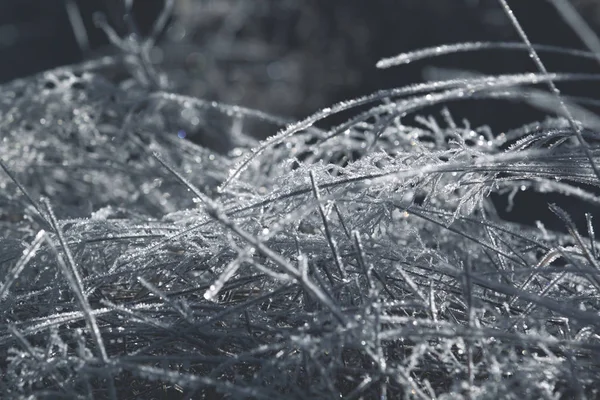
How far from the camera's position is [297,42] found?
20.1 feet

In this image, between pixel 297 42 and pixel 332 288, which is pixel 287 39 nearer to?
pixel 297 42

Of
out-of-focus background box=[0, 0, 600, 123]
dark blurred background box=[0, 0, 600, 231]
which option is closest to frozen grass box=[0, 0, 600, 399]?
dark blurred background box=[0, 0, 600, 231]

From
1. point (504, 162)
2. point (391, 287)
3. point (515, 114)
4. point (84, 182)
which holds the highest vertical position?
point (84, 182)

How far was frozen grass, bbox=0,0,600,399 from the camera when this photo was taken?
0.89 m

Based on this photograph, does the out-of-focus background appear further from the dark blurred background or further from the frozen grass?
the frozen grass

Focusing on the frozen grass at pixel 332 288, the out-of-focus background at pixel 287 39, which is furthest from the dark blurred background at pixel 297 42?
the frozen grass at pixel 332 288

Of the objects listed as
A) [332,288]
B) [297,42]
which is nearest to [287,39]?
[297,42]

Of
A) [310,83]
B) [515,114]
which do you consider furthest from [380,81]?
[515,114]

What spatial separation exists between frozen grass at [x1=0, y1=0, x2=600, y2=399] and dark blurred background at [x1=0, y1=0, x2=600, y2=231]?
228 centimetres

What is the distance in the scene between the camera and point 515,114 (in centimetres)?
338

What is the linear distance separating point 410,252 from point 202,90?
3675 mm

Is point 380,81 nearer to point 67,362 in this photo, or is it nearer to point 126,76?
point 126,76

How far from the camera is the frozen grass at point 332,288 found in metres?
0.89

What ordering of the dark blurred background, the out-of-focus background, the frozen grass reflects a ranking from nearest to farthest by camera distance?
the frozen grass < the dark blurred background < the out-of-focus background
